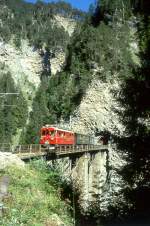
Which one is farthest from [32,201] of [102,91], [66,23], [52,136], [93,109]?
[66,23]

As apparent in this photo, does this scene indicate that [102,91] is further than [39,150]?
Yes

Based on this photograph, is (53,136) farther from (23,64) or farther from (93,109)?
(23,64)

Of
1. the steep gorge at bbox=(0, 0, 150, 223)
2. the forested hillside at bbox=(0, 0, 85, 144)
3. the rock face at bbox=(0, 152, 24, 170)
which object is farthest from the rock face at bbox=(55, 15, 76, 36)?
the rock face at bbox=(0, 152, 24, 170)

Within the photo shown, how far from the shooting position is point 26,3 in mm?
157125

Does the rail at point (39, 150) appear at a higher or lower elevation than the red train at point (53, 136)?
lower

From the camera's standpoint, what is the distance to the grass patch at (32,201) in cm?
862

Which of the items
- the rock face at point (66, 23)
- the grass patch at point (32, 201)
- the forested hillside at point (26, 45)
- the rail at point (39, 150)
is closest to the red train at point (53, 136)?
the rail at point (39, 150)

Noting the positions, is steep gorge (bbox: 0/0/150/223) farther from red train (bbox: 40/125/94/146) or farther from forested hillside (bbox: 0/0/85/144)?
red train (bbox: 40/125/94/146)

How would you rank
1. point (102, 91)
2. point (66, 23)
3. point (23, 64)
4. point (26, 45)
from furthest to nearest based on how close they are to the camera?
point (66, 23) < point (26, 45) < point (23, 64) < point (102, 91)

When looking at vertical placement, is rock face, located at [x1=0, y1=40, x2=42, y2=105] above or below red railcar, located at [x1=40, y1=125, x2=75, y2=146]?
above

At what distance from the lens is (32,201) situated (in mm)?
10070

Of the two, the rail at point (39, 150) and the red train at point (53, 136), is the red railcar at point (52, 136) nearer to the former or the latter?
the red train at point (53, 136)

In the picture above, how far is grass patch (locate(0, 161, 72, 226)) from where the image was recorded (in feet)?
28.3

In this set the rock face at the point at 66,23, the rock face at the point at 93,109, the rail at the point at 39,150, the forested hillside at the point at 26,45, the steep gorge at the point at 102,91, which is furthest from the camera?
the rock face at the point at 66,23
